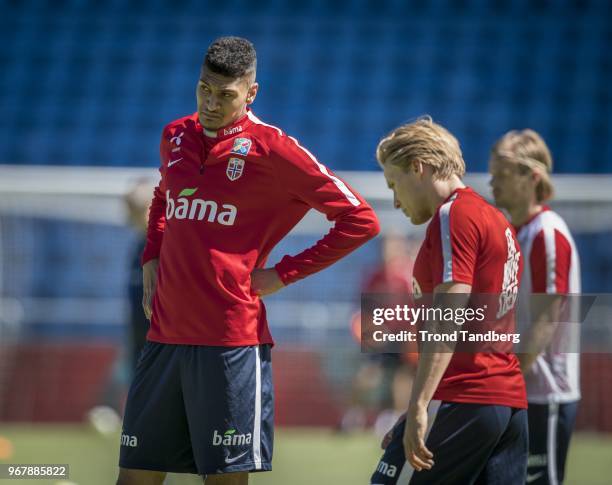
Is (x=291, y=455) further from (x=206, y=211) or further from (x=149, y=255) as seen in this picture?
(x=206, y=211)

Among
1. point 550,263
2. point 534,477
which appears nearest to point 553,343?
point 550,263

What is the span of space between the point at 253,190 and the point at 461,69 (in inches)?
473

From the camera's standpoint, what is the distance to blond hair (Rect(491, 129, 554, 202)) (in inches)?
151

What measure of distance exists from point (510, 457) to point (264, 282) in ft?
3.15

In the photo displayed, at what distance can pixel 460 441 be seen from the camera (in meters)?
2.82

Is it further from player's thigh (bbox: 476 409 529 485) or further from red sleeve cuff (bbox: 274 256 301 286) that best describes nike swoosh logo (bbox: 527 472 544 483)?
red sleeve cuff (bbox: 274 256 301 286)

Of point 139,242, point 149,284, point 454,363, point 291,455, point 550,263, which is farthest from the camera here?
point 291,455

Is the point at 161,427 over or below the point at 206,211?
below

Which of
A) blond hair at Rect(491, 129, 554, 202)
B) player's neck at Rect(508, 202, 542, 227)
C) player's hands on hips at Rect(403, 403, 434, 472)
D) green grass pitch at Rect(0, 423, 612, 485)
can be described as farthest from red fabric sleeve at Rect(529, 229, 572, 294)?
green grass pitch at Rect(0, 423, 612, 485)

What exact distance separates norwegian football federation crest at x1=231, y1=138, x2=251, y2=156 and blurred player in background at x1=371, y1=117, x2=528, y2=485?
1.59 ft

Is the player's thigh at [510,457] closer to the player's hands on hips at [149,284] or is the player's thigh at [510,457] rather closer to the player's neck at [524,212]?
the player's neck at [524,212]

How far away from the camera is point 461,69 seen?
14.7m

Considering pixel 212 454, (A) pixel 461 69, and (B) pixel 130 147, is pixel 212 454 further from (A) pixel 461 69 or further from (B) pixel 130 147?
(A) pixel 461 69

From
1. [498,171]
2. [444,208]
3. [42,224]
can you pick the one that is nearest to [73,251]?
[42,224]
